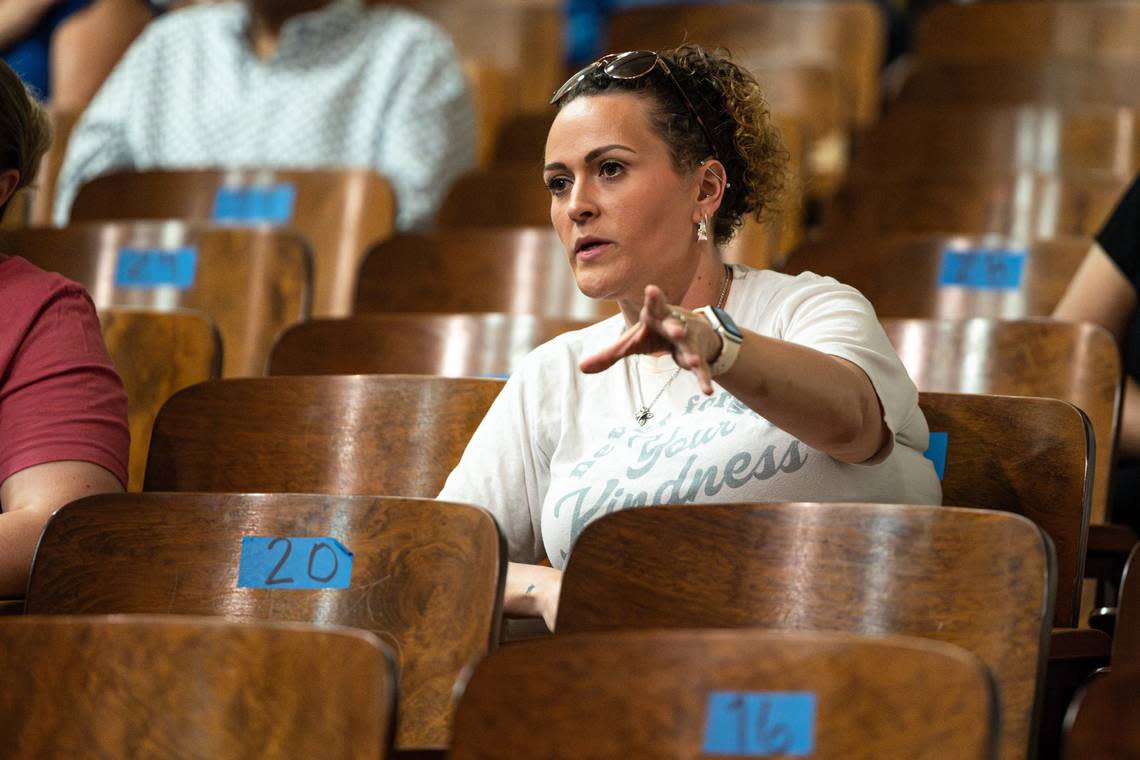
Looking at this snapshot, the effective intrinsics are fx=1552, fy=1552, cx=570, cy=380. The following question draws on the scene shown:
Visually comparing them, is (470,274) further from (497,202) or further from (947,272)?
(947,272)

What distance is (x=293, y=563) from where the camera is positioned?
1.39 m

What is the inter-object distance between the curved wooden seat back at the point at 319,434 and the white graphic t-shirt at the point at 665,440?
9cm

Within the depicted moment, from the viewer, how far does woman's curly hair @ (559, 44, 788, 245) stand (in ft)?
5.32

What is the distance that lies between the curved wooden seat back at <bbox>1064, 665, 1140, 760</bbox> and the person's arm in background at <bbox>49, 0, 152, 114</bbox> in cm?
312

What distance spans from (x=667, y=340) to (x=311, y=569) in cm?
39

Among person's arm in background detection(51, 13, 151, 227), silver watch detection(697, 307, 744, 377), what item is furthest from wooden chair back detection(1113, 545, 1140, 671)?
person's arm in background detection(51, 13, 151, 227)

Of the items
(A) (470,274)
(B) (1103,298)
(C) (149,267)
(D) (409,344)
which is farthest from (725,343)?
(C) (149,267)

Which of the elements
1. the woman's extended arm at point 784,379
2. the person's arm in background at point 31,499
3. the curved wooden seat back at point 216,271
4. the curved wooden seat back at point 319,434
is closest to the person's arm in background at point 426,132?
the curved wooden seat back at point 216,271

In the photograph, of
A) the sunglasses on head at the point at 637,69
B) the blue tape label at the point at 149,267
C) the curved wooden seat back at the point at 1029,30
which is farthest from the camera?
the curved wooden seat back at the point at 1029,30

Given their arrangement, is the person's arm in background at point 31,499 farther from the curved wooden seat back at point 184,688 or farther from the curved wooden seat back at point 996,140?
the curved wooden seat back at point 996,140

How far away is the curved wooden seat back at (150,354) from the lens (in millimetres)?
2004

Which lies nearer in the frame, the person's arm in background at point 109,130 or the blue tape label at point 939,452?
the blue tape label at point 939,452

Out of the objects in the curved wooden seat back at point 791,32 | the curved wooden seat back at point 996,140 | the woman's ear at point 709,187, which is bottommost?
the woman's ear at point 709,187

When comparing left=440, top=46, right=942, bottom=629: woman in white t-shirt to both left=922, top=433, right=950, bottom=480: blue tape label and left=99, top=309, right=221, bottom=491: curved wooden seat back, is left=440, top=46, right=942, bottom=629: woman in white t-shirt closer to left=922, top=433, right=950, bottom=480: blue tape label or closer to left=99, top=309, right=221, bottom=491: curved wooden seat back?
left=922, top=433, right=950, bottom=480: blue tape label
